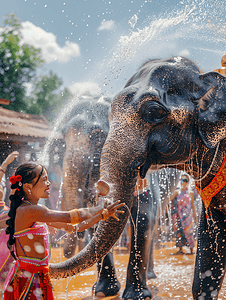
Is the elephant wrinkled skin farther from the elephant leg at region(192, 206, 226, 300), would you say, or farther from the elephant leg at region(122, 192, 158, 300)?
the elephant leg at region(122, 192, 158, 300)

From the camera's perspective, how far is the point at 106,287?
334 cm

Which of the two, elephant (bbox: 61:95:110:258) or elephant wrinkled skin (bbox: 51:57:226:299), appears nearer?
elephant wrinkled skin (bbox: 51:57:226:299)

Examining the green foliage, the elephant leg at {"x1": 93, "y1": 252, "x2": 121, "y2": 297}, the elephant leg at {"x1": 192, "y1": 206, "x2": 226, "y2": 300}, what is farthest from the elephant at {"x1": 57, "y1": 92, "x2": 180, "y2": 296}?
the green foliage

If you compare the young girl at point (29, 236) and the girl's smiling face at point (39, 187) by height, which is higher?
the girl's smiling face at point (39, 187)

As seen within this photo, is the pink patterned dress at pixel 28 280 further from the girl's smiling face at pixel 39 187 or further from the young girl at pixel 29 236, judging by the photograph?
the girl's smiling face at pixel 39 187

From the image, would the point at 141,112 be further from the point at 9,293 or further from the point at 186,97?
the point at 9,293

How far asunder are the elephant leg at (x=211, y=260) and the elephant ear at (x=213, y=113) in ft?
2.07

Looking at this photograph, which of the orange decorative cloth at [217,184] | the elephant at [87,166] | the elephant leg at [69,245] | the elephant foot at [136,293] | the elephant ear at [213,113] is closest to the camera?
the elephant ear at [213,113]

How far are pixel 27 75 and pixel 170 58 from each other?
1996cm

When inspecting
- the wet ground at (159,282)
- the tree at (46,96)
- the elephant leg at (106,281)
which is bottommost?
the wet ground at (159,282)

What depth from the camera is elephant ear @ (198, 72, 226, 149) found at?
216 centimetres

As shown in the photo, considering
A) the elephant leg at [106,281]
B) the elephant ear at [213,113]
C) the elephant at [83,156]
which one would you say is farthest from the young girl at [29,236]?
the elephant at [83,156]

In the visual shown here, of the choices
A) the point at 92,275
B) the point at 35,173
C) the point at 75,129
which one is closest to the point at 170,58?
the point at 35,173

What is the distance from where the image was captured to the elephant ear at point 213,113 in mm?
2160
